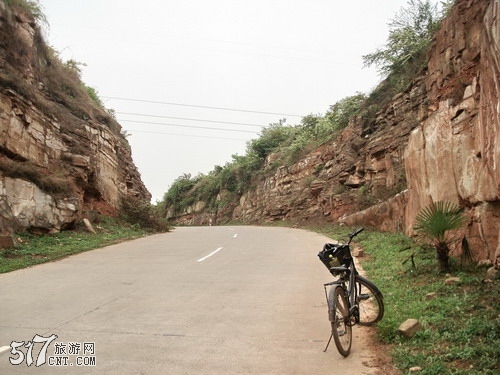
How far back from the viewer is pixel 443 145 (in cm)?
1028

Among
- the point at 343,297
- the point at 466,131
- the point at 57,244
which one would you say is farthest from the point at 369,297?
the point at 57,244

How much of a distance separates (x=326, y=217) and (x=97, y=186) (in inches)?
585

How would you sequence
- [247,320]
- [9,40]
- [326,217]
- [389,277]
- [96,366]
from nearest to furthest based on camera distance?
[96,366] < [247,320] < [389,277] < [9,40] < [326,217]

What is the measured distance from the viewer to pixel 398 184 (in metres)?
19.4

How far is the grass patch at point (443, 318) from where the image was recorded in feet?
14.0

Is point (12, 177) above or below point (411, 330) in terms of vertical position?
above

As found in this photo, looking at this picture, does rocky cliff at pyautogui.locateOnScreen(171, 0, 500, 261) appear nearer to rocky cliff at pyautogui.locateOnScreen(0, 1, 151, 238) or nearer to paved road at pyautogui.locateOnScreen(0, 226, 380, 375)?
paved road at pyautogui.locateOnScreen(0, 226, 380, 375)

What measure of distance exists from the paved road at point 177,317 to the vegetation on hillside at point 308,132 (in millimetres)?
14553

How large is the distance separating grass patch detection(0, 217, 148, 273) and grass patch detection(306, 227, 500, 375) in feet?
31.8

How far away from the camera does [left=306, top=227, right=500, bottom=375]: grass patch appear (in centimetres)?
426

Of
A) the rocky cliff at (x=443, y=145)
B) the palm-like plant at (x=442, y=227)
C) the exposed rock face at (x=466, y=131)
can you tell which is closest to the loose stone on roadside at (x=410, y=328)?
the rocky cliff at (x=443, y=145)

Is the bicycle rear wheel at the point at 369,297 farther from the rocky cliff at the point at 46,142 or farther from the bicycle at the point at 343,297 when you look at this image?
the rocky cliff at the point at 46,142

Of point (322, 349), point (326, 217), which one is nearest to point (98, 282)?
point (322, 349)

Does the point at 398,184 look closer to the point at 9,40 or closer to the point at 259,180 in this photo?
the point at 9,40
